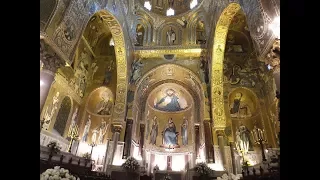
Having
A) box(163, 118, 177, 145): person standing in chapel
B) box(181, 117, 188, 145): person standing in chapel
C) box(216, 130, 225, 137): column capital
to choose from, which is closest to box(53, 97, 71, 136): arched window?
box(163, 118, 177, 145): person standing in chapel

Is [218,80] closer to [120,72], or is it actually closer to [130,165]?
[120,72]

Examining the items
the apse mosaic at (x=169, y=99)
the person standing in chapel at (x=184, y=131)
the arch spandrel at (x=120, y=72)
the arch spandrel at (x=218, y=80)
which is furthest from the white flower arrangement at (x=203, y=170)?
the apse mosaic at (x=169, y=99)

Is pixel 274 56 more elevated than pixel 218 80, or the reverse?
pixel 218 80

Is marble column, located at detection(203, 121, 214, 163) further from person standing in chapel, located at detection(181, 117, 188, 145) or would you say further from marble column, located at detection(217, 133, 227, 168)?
person standing in chapel, located at detection(181, 117, 188, 145)

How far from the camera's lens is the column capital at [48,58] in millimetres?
6678

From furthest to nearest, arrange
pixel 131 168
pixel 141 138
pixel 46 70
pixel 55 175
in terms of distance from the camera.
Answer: pixel 141 138
pixel 131 168
pixel 46 70
pixel 55 175

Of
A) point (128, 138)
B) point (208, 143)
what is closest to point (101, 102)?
point (128, 138)

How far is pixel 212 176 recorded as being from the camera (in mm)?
12688

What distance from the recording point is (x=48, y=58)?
6863 millimetres
